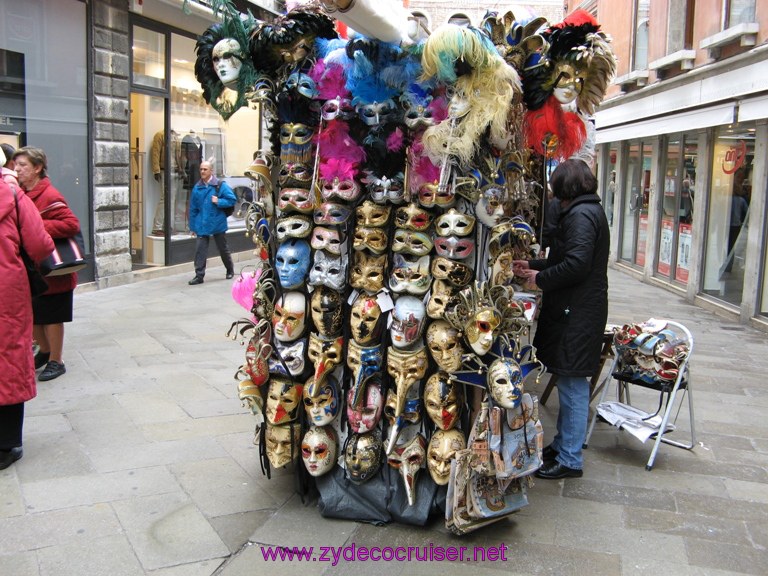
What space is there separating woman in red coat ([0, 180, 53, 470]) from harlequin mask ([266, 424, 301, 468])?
4.69ft

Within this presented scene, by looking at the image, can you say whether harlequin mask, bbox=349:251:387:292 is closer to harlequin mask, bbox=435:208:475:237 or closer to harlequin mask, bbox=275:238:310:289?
harlequin mask, bbox=275:238:310:289

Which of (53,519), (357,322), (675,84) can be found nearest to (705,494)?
(357,322)

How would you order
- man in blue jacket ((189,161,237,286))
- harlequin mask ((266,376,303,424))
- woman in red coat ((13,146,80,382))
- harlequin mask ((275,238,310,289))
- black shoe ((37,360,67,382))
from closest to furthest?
harlequin mask ((275,238,310,289)) < harlequin mask ((266,376,303,424)) < woman in red coat ((13,146,80,382)) < black shoe ((37,360,67,382)) < man in blue jacket ((189,161,237,286))

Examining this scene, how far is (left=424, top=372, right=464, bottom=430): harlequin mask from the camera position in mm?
3367

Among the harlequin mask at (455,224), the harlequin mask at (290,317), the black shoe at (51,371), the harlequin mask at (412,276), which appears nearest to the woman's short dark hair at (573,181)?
the harlequin mask at (455,224)

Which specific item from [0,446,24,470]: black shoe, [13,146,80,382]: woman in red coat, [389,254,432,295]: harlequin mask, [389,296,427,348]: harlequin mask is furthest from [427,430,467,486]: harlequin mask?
[13,146,80,382]: woman in red coat

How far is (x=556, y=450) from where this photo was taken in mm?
4242

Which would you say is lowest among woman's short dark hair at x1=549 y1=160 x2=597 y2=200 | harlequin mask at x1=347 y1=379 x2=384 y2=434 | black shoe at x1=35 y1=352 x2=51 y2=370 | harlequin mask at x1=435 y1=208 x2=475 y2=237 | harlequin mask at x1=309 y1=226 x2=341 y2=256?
black shoe at x1=35 y1=352 x2=51 y2=370

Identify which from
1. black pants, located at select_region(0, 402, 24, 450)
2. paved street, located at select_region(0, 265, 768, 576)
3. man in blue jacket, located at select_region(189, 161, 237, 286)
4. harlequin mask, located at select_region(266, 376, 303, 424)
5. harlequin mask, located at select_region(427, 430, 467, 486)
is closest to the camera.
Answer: paved street, located at select_region(0, 265, 768, 576)

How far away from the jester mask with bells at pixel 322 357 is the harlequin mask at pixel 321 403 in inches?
0.4

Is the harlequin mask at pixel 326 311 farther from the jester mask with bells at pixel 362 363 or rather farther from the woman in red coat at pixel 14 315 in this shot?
the woman in red coat at pixel 14 315

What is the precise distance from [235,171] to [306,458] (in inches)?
398

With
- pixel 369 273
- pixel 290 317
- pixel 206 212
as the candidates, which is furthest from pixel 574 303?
pixel 206 212

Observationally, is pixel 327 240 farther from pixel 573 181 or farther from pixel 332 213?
pixel 573 181
